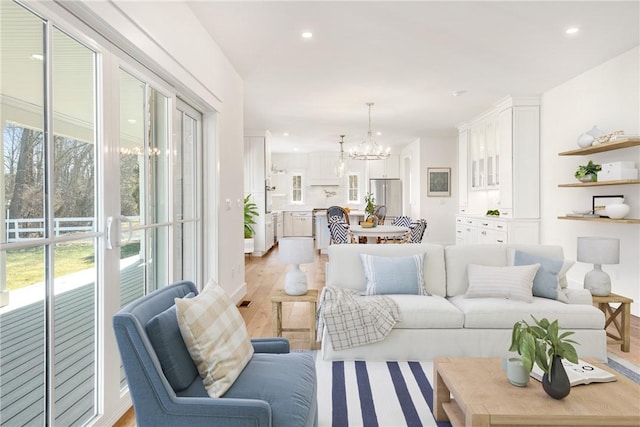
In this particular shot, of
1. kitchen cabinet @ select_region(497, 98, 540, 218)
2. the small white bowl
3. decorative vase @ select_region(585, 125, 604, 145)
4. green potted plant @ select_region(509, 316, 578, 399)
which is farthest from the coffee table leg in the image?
kitchen cabinet @ select_region(497, 98, 540, 218)

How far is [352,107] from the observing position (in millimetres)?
6500

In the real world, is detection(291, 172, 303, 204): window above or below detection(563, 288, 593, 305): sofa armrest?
above

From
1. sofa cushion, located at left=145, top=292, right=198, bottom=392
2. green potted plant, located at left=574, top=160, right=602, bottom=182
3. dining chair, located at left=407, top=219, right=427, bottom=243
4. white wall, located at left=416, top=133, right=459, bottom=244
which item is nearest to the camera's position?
sofa cushion, located at left=145, top=292, right=198, bottom=392

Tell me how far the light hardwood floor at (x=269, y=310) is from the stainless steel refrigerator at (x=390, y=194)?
421cm

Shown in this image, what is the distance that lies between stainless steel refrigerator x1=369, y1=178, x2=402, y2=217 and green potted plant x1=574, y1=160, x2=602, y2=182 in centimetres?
671

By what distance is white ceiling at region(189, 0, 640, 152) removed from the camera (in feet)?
10.4

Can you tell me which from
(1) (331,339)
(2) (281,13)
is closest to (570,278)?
(1) (331,339)

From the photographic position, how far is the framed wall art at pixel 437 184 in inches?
375

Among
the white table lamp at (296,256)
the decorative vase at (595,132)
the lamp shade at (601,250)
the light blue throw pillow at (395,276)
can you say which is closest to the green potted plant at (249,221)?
the white table lamp at (296,256)

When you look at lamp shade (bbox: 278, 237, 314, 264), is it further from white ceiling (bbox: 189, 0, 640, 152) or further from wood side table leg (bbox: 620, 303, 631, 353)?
wood side table leg (bbox: 620, 303, 631, 353)

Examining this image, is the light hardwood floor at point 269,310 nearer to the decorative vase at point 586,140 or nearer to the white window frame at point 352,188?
the decorative vase at point 586,140

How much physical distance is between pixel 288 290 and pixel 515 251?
1914 millimetres

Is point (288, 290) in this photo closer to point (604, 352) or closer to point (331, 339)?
point (331, 339)

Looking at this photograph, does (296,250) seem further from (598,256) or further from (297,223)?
(297,223)
